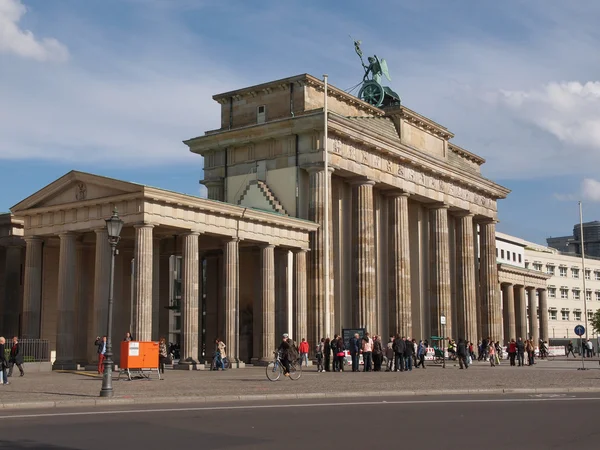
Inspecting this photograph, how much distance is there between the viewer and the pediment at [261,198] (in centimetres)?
4872

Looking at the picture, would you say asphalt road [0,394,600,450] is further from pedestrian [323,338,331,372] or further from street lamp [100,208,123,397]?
pedestrian [323,338,331,372]

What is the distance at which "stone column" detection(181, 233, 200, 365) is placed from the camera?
38.0 m

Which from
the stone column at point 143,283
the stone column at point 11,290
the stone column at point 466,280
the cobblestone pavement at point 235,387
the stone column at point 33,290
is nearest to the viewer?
the cobblestone pavement at point 235,387

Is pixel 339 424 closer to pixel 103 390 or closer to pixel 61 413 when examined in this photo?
pixel 61 413

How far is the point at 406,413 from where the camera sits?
17.2 meters

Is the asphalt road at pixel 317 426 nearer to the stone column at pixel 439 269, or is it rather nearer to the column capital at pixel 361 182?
the column capital at pixel 361 182


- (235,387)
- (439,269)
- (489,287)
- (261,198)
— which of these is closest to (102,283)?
(235,387)

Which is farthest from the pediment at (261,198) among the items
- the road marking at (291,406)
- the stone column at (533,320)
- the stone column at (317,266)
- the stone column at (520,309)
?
the stone column at (533,320)

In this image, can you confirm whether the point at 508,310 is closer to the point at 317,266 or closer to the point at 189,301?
the point at 317,266

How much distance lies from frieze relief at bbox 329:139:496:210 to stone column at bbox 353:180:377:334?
1765 millimetres

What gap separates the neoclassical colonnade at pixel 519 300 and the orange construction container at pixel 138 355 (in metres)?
54.5

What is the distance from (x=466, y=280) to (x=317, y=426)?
50041 mm

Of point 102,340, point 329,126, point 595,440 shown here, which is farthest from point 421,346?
point 595,440

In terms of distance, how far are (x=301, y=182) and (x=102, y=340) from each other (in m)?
18.3
